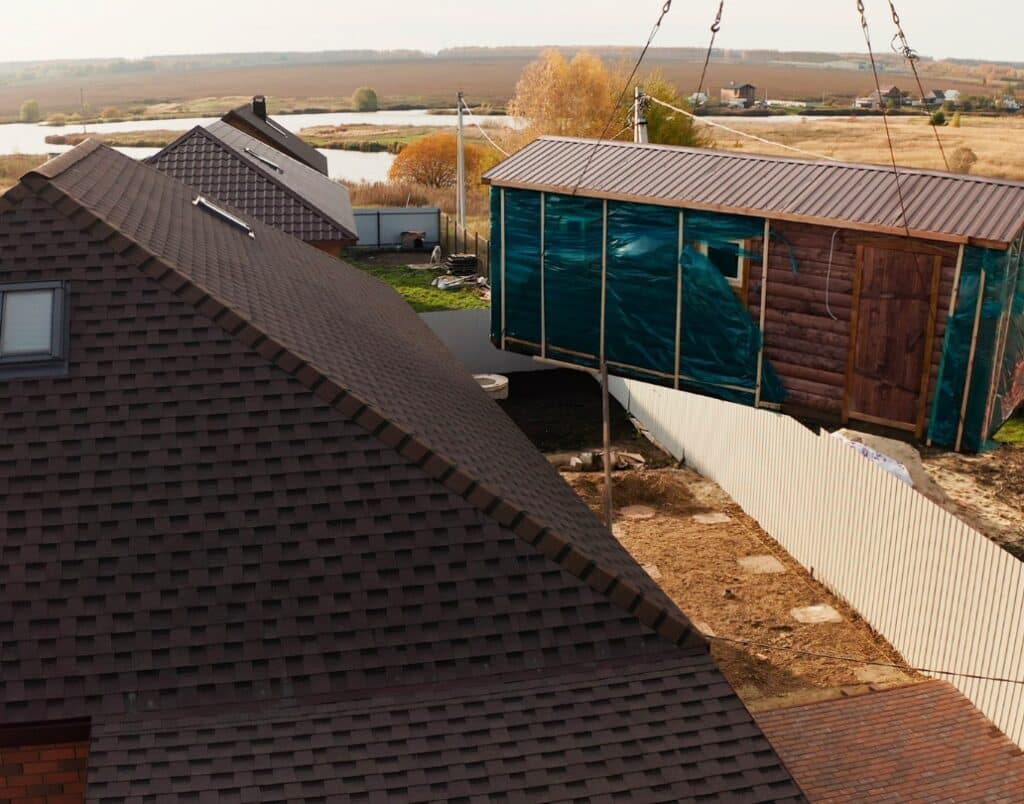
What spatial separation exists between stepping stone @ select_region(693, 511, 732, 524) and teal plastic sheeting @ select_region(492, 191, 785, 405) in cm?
635

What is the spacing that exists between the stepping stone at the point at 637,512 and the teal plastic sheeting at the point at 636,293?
19.9 feet

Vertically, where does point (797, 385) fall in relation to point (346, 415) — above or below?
below

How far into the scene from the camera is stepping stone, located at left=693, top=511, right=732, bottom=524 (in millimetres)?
21891

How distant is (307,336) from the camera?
1116 cm

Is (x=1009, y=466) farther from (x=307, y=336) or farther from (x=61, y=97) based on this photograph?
(x=61, y=97)

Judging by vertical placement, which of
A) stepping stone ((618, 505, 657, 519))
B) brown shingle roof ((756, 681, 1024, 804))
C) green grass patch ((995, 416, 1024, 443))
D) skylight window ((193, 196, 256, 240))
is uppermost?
skylight window ((193, 196, 256, 240))

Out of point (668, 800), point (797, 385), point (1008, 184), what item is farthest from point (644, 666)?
point (1008, 184)

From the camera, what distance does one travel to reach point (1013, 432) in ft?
92.6

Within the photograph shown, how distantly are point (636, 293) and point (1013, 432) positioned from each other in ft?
54.4

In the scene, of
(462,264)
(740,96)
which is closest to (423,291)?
(462,264)

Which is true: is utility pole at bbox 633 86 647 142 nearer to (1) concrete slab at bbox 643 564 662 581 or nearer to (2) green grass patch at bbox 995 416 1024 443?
(1) concrete slab at bbox 643 564 662 581

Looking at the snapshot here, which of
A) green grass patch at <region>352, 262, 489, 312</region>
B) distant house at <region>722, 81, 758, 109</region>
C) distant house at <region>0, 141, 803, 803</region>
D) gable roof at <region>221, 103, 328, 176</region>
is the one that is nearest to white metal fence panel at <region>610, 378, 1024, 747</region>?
distant house at <region>0, 141, 803, 803</region>

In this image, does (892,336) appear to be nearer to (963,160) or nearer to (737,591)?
(737,591)

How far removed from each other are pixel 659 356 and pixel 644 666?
27.7 ft
